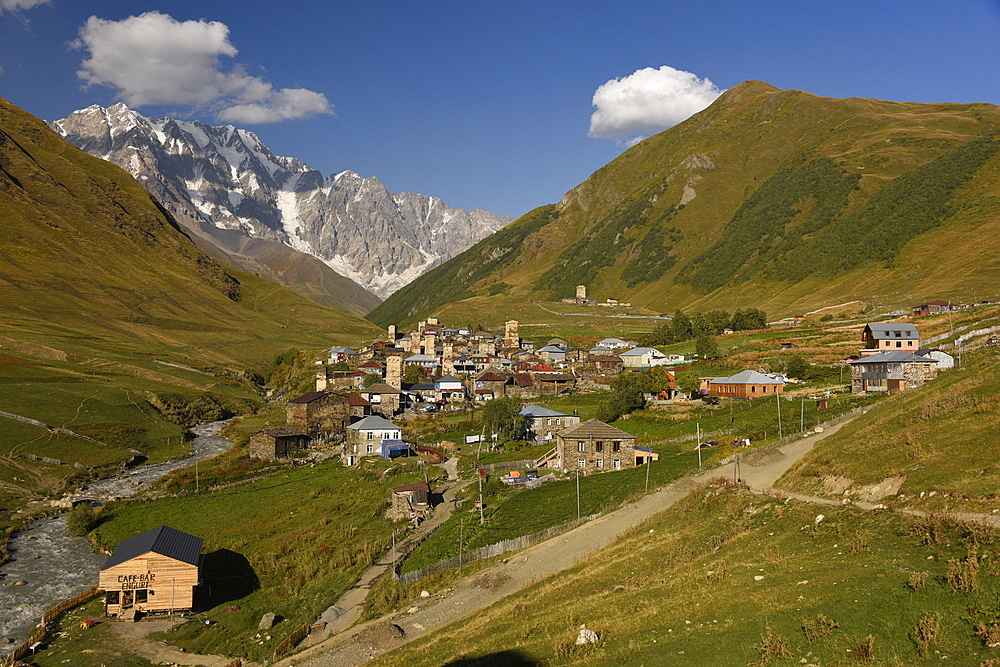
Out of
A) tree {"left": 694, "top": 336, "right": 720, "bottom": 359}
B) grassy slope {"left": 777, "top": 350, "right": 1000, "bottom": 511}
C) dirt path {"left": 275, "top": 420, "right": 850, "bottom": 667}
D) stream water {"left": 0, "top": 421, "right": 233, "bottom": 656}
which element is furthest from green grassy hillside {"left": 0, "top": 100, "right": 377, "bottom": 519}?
tree {"left": 694, "top": 336, "right": 720, "bottom": 359}

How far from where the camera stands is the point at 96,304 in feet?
623

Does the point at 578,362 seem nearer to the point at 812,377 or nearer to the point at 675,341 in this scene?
the point at 675,341

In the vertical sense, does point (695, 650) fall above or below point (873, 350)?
below

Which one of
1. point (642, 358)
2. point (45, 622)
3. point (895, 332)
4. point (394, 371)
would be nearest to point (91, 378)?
point (394, 371)

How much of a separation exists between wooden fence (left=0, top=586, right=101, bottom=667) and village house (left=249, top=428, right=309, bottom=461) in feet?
130

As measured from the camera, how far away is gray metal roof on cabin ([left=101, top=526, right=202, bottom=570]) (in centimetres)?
3969

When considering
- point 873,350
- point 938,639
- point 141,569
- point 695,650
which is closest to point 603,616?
point 695,650

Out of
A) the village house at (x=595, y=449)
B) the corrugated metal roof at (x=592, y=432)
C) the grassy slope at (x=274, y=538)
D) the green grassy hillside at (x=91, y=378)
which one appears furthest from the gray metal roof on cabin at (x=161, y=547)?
the green grassy hillside at (x=91, y=378)

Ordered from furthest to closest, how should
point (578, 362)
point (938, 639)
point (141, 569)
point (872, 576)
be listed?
point (578, 362)
point (141, 569)
point (872, 576)
point (938, 639)

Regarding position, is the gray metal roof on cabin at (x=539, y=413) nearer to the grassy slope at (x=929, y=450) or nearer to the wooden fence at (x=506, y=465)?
the wooden fence at (x=506, y=465)

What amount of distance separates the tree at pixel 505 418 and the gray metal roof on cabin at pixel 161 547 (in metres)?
40.1

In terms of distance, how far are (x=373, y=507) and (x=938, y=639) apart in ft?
152

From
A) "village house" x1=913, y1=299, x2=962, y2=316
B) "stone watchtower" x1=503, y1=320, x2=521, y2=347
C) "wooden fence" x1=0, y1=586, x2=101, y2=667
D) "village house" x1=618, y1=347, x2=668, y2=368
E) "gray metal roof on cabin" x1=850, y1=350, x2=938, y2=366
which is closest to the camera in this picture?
"wooden fence" x1=0, y1=586, x2=101, y2=667

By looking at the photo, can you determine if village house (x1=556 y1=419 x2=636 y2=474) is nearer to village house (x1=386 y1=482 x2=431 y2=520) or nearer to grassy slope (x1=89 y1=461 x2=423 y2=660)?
village house (x1=386 y1=482 x2=431 y2=520)
